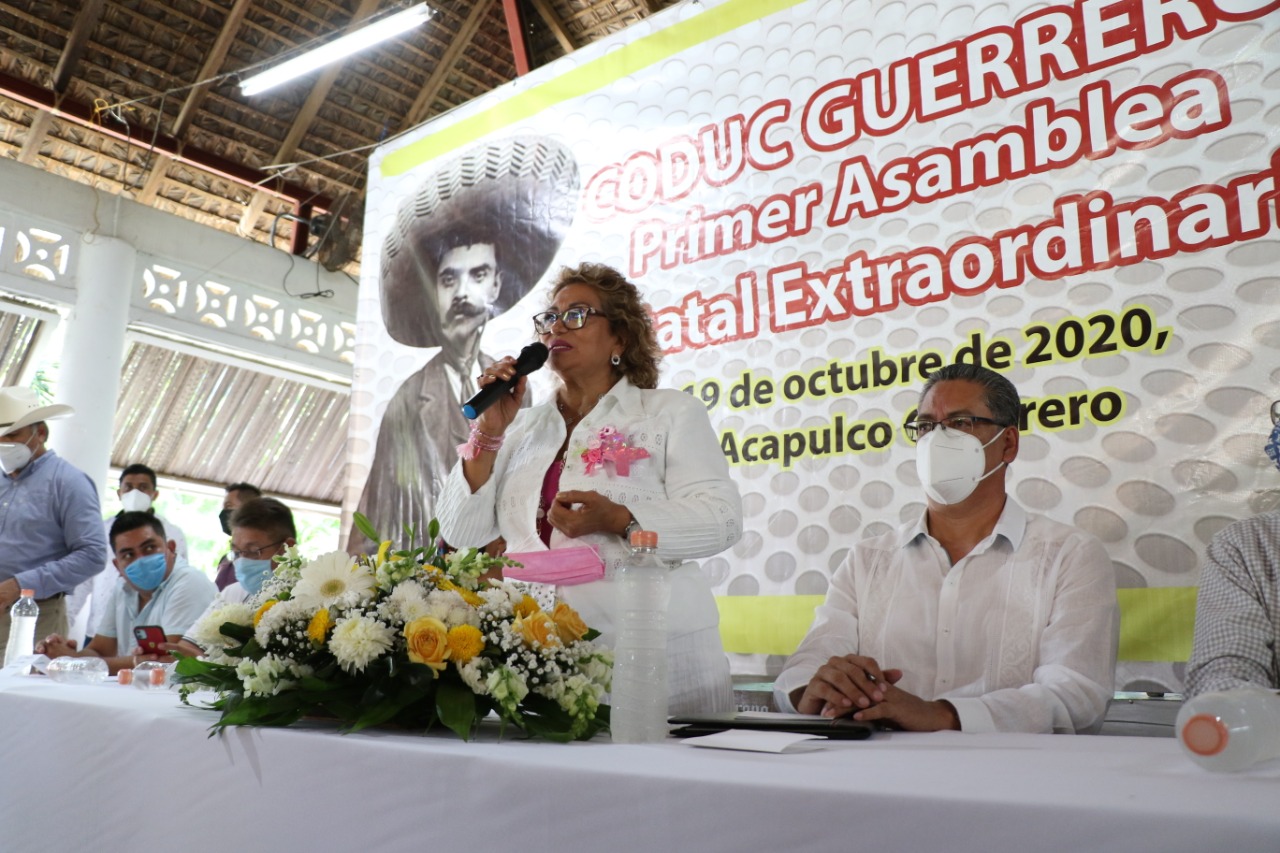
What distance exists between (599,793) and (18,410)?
390cm

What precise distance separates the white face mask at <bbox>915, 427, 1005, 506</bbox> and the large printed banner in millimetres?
484

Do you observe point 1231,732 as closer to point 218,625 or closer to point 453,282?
point 218,625

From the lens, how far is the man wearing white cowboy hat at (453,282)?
3551 millimetres

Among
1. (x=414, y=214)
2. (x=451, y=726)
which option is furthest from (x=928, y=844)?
(x=414, y=214)

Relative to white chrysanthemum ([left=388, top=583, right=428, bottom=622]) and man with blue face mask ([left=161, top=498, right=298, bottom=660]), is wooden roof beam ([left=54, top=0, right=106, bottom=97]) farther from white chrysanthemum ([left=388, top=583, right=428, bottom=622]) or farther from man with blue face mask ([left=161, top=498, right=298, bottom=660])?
white chrysanthemum ([left=388, top=583, right=428, bottom=622])

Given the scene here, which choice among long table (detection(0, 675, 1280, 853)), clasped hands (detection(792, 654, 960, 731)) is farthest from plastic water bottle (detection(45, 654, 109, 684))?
clasped hands (detection(792, 654, 960, 731))

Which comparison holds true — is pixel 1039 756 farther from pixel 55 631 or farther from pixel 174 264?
pixel 174 264

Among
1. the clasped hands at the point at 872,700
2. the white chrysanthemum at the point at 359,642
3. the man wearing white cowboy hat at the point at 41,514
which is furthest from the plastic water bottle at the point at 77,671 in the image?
the man wearing white cowboy hat at the point at 41,514

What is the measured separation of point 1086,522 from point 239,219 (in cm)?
553

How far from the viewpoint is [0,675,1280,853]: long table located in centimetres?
64

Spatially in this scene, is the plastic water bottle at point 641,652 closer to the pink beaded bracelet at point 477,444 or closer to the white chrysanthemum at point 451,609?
the white chrysanthemum at point 451,609

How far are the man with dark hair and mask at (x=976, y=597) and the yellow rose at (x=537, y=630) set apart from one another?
509mm

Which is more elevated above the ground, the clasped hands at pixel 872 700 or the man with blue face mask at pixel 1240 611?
the man with blue face mask at pixel 1240 611

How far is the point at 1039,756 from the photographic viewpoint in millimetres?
918
